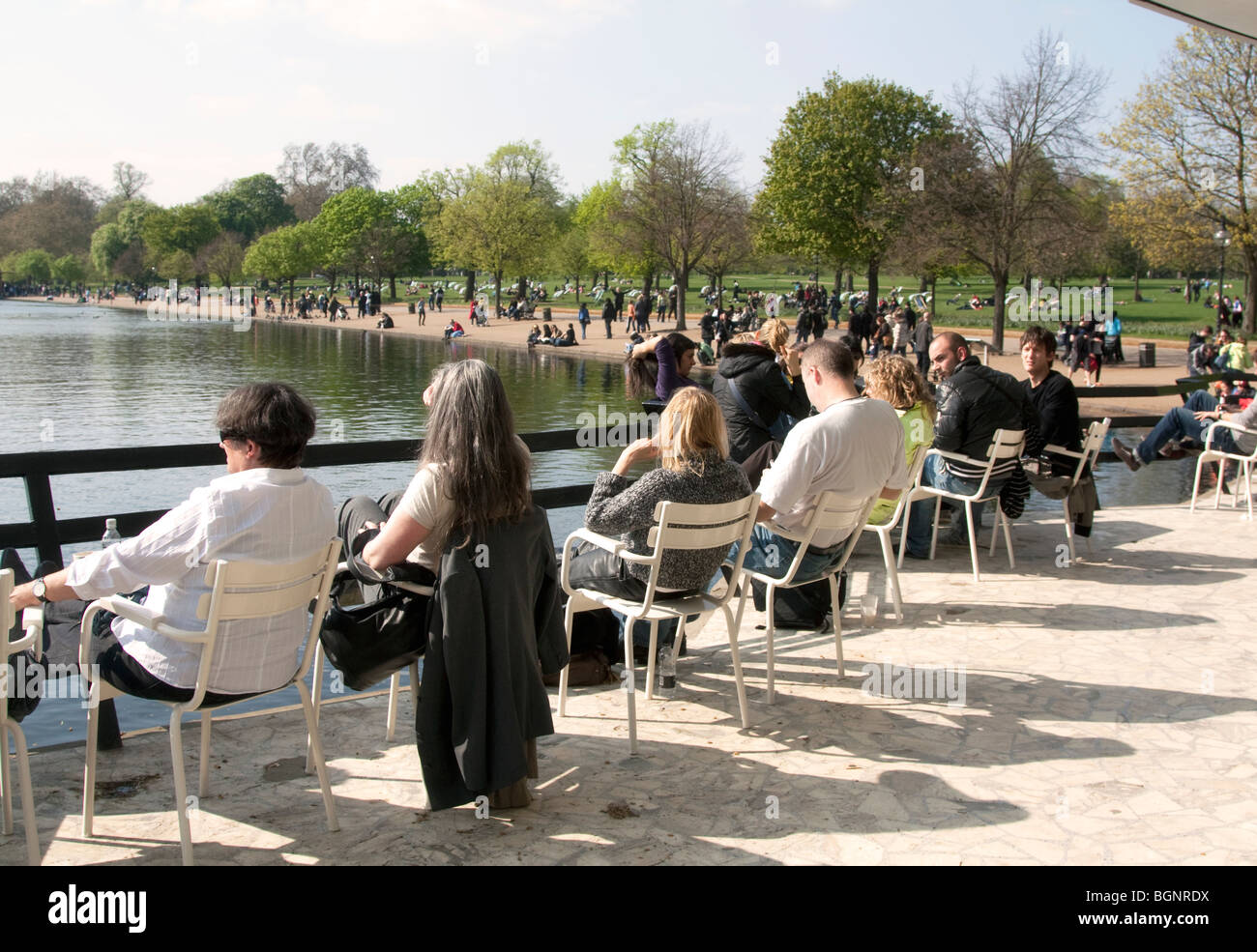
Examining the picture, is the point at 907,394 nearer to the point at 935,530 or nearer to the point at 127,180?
the point at 935,530

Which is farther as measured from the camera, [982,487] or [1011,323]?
[1011,323]

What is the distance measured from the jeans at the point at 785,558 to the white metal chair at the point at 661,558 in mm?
572

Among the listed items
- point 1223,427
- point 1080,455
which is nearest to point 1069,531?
point 1080,455

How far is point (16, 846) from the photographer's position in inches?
146

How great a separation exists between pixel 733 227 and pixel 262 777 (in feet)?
165

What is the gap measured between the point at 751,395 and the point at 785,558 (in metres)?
1.92

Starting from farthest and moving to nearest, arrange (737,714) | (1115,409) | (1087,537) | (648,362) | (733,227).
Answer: (733,227) < (1115,409) < (1087,537) < (648,362) < (737,714)

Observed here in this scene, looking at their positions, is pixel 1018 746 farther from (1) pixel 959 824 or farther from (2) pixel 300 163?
(2) pixel 300 163

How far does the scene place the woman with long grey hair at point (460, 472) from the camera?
3.77 metres

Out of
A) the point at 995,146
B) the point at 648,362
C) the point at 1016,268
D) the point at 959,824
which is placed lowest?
the point at 959,824

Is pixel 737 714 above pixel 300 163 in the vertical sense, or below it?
below

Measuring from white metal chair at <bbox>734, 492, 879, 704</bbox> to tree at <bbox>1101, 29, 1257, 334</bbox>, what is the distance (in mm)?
41222

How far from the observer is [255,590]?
354cm

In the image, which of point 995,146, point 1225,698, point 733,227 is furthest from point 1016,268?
point 1225,698
